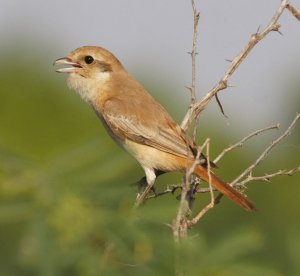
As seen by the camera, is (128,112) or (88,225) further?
(128,112)

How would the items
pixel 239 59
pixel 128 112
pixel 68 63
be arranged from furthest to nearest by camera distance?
1. pixel 68 63
2. pixel 128 112
3. pixel 239 59

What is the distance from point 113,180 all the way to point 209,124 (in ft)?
70.1

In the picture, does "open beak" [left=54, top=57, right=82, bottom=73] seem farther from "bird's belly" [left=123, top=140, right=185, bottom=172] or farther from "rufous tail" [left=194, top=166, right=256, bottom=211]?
"rufous tail" [left=194, top=166, right=256, bottom=211]

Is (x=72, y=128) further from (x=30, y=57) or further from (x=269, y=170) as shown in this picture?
(x=269, y=170)

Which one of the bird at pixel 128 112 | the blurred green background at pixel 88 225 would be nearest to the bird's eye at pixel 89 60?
the bird at pixel 128 112

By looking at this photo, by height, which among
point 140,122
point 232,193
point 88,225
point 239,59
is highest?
point 88,225

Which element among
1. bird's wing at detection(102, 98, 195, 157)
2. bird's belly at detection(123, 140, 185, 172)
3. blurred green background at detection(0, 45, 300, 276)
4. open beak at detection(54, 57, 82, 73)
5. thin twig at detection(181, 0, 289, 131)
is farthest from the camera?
open beak at detection(54, 57, 82, 73)

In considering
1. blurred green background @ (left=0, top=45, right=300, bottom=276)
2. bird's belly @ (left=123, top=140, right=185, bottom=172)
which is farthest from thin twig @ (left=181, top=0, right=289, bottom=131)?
blurred green background @ (left=0, top=45, right=300, bottom=276)

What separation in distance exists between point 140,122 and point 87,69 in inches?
24.8

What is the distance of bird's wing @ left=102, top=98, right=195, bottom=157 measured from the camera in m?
6.22

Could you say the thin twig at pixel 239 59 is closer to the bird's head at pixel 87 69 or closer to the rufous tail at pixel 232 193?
the rufous tail at pixel 232 193

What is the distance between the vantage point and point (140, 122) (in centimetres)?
634

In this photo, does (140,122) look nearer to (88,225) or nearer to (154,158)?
(154,158)

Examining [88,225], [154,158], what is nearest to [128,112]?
[154,158]
